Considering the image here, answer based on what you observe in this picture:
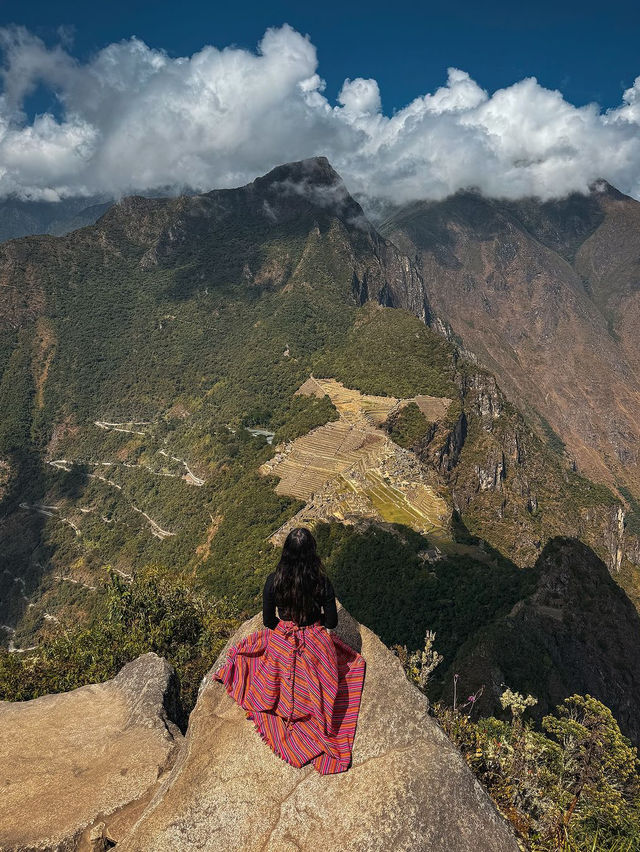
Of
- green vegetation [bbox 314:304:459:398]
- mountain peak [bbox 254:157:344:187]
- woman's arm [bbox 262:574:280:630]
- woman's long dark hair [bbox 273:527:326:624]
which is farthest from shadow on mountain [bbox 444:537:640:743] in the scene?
mountain peak [bbox 254:157:344:187]

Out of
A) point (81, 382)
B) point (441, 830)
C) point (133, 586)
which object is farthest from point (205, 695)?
point (81, 382)

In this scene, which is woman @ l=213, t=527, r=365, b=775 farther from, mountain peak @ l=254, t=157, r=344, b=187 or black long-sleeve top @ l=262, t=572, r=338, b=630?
mountain peak @ l=254, t=157, r=344, b=187

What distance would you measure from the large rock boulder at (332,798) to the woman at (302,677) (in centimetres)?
28

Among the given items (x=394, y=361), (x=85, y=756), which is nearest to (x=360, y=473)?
(x=394, y=361)

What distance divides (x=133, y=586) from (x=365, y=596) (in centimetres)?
2556

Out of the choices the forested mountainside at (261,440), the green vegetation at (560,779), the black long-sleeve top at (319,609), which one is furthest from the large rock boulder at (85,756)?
the forested mountainside at (261,440)

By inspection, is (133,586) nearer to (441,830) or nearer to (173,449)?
(441,830)

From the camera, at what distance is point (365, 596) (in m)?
46.1

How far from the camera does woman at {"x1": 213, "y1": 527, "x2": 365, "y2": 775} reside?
26.8 ft

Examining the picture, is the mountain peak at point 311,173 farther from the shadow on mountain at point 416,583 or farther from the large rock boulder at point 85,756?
the large rock boulder at point 85,756

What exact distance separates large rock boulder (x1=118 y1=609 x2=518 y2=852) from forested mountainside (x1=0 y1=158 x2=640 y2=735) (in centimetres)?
2681

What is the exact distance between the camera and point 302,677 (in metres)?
8.36

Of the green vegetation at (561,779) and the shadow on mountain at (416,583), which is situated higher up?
the green vegetation at (561,779)

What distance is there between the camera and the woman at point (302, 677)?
8.16 m
